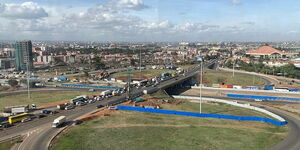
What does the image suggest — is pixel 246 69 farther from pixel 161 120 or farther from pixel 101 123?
pixel 101 123

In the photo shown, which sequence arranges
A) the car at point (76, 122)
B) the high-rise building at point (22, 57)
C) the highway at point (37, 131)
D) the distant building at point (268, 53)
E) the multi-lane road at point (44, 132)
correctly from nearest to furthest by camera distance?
the highway at point (37, 131), the multi-lane road at point (44, 132), the car at point (76, 122), the high-rise building at point (22, 57), the distant building at point (268, 53)

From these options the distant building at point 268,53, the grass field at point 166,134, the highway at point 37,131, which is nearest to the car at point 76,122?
the grass field at point 166,134

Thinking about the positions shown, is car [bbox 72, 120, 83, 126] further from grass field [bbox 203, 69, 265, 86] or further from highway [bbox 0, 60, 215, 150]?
grass field [bbox 203, 69, 265, 86]

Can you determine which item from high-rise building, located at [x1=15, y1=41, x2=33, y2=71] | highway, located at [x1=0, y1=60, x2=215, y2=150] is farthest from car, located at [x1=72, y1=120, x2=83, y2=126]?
high-rise building, located at [x1=15, y1=41, x2=33, y2=71]

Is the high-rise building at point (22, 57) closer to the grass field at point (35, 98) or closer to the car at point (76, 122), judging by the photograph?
the grass field at point (35, 98)

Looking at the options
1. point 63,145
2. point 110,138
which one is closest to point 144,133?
point 110,138

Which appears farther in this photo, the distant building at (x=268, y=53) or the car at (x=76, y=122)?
the distant building at (x=268, y=53)

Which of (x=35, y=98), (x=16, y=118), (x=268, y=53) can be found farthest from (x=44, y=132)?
(x=268, y=53)

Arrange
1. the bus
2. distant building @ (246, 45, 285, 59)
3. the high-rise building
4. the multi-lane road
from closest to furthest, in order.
Answer: 1. the multi-lane road
2. the bus
3. the high-rise building
4. distant building @ (246, 45, 285, 59)
